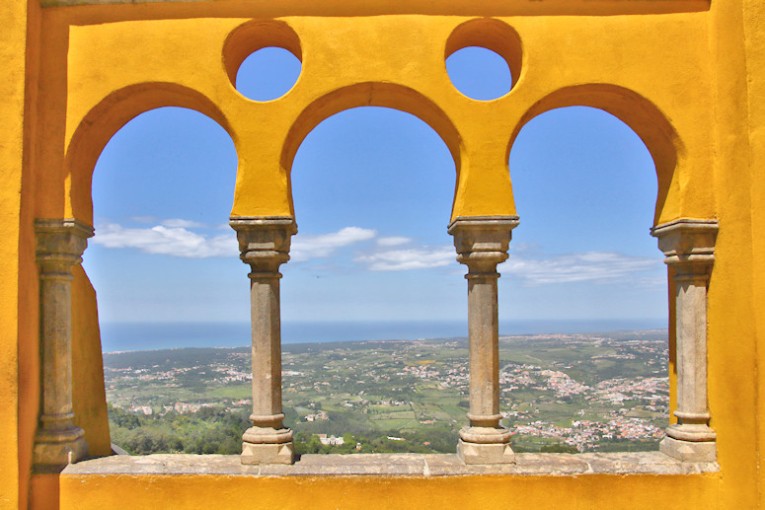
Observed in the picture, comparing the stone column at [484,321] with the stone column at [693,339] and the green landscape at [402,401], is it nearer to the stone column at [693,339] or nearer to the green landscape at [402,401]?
the green landscape at [402,401]

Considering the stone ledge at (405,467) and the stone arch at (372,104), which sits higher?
the stone arch at (372,104)

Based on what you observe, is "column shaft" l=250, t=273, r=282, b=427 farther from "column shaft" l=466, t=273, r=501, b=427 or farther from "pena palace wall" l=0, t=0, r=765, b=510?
"column shaft" l=466, t=273, r=501, b=427

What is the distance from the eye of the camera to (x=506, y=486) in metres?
5.05

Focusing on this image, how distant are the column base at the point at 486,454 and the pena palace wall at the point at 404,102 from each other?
10 centimetres

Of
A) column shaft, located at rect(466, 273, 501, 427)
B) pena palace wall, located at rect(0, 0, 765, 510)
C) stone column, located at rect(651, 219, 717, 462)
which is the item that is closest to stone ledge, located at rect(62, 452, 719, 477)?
pena palace wall, located at rect(0, 0, 765, 510)

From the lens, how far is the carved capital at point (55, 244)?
17.1 feet

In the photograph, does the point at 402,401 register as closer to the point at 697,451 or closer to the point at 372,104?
the point at 697,451

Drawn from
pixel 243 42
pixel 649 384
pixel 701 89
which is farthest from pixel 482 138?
pixel 649 384

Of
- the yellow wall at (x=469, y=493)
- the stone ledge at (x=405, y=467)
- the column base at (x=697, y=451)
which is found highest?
the column base at (x=697, y=451)

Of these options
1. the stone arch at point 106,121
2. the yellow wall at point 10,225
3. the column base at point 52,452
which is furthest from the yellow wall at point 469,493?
→ the stone arch at point 106,121

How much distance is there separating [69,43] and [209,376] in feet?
16.3

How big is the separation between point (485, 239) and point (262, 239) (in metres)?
1.87

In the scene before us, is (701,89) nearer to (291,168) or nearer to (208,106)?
(291,168)

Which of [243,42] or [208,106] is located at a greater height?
[243,42]
